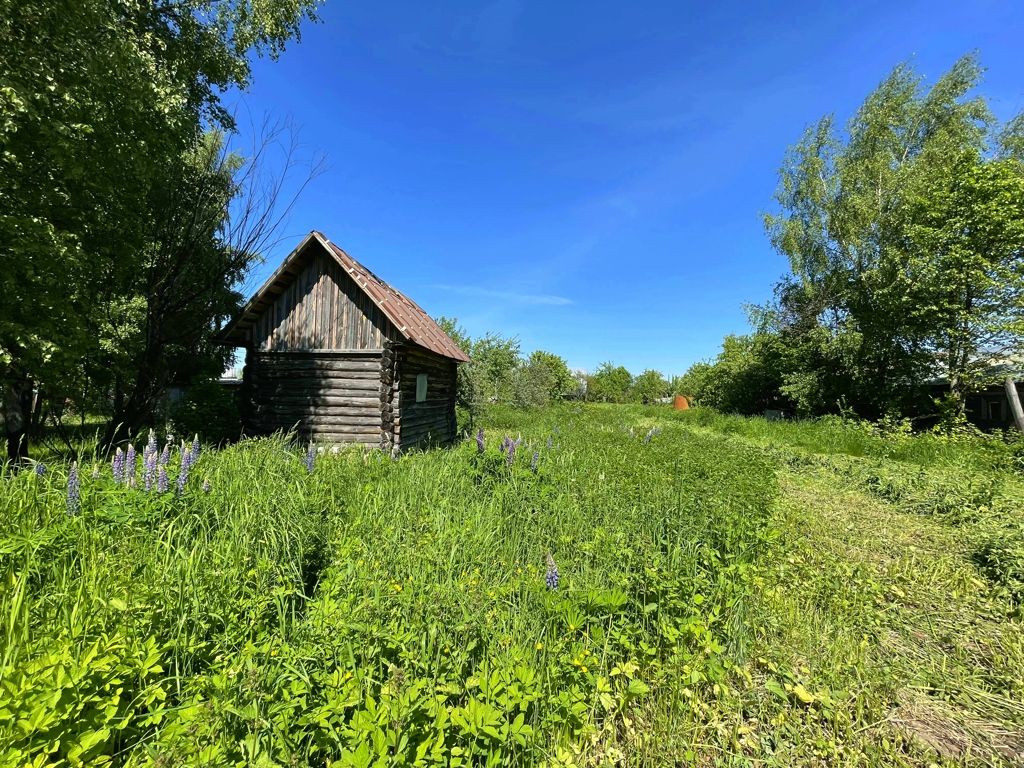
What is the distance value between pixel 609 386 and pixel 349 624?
52.3m

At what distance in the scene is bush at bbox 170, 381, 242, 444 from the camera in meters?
10.6

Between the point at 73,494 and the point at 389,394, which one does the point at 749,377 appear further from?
the point at 73,494

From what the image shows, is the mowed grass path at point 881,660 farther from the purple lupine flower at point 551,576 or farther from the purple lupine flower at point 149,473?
the purple lupine flower at point 149,473

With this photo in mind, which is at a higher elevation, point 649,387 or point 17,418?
point 649,387

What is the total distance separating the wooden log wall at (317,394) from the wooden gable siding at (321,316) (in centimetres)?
31

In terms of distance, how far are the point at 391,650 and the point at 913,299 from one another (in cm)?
2090

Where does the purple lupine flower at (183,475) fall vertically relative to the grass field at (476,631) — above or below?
above

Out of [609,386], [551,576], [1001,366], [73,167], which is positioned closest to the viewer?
[551,576]

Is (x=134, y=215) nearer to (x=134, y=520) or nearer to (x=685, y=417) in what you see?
(x=134, y=520)

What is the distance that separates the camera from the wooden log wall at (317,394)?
10219mm

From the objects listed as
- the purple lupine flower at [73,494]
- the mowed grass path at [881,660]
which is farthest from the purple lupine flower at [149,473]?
the mowed grass path at [881,660]

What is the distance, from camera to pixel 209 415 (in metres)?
10.8

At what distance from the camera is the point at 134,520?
3408mm

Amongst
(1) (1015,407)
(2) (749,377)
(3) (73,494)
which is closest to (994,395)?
(1) (1015,407)
